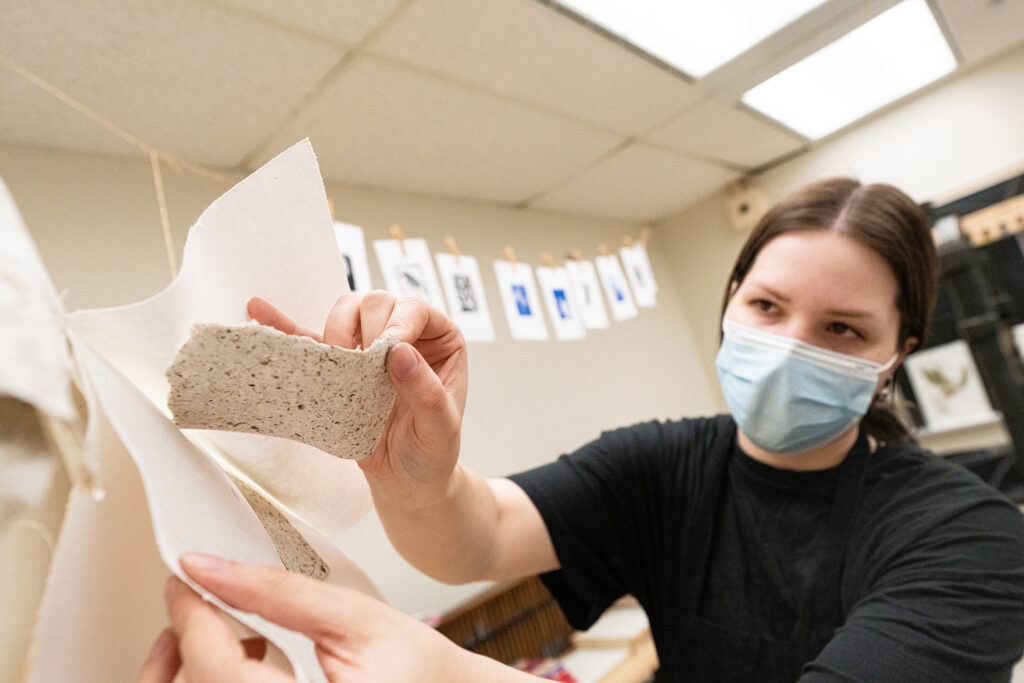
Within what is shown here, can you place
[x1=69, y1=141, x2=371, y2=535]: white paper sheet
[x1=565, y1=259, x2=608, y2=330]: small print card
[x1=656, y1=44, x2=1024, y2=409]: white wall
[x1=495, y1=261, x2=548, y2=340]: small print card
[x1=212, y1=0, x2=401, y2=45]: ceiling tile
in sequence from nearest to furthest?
Result: 1. [x1=69, y1=141, x2=371, y2=535]: white paper sheet
2. [x1=212, y1=0, x2=401, y2=45]: ceiling tile
3. [x1=495, y1=261, x2=548, y2=340]: small print card
4. [x1=565, y1=259, x2=608, y2=330]: small print card
5. [x1=656, y1=44, x2=1024, y2=409]: white wall

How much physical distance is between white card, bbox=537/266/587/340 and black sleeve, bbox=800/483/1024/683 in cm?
140

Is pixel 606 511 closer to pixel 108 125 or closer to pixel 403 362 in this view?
pixel 403 362

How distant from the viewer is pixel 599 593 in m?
1.13

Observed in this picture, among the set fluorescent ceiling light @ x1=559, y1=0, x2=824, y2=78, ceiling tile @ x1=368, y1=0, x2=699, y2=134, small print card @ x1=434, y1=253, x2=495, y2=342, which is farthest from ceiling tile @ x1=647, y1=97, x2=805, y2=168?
small print card @ x1=434, y1=253, x2=495, y2=342

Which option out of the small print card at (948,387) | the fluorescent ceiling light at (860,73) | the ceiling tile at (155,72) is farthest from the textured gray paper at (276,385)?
the small print card at (948,387)

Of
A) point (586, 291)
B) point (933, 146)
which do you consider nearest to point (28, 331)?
point (586, 291)

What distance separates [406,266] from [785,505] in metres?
1.07

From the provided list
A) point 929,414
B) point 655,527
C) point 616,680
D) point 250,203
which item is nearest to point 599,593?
point 655,527

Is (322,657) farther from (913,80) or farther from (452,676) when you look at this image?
(913,80)

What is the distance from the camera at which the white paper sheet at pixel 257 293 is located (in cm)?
38

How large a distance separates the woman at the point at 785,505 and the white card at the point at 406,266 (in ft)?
2.37

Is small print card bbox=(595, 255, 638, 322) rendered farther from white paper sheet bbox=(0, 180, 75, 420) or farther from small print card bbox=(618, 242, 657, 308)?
white paper sheet bbox=(0, 180, 75, 420)

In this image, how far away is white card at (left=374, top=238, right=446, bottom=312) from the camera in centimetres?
159

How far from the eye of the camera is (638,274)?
262 centimetres
